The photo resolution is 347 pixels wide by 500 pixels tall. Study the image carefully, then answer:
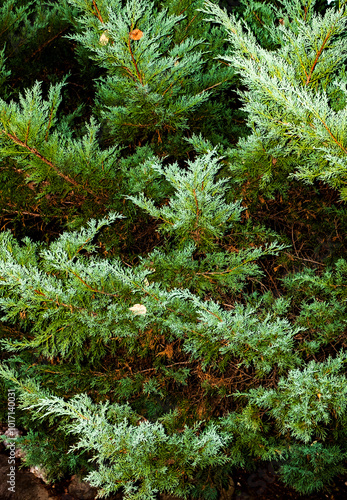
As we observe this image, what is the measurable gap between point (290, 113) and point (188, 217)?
2.82 feet

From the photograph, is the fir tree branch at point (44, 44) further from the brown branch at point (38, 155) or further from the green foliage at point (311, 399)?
the green foliage at point (311, 399)

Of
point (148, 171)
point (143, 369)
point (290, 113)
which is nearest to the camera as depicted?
point (290, 113)

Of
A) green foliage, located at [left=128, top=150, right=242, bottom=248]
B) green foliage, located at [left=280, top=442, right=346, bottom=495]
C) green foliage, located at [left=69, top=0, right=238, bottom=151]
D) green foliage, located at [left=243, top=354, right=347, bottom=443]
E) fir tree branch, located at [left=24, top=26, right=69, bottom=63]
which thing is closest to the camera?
green foliage, located at [left=243, top=354, right=347, bottom=443]

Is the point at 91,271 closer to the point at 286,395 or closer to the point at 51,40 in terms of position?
the point at 286,395

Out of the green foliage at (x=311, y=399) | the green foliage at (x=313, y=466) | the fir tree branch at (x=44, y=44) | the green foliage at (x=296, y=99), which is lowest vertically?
the green foliage at (x=313, y=466)

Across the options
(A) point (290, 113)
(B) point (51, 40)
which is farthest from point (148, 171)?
(B) point (51, 40)

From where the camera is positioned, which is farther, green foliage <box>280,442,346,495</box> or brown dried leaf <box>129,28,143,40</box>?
green foliage <box>280,442,346,495</box>

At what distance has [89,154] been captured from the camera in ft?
8.10

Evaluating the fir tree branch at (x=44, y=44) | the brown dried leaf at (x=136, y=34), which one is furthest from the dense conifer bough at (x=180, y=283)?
the fir tree branch at (x=44, y=44)

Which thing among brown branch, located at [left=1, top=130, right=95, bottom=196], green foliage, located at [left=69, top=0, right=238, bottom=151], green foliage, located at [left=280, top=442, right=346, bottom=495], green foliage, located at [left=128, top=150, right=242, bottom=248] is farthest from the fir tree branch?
green foliage, located at [left=280, top=442, right=346, bottom=495]

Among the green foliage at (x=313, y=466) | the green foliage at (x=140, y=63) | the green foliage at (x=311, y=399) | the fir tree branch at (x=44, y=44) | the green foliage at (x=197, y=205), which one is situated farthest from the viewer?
the fir tree branch at (x=44, y=44)

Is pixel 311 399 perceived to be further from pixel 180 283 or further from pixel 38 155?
Answer: pixel 38 155

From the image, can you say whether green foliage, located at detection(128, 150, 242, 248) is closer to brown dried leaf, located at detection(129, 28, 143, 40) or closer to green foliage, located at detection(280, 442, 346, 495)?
brown dried leaf, located at detection(129, 28, 143, 40)

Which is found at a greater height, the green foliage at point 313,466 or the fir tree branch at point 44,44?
the fir tree branch at point 44,44
